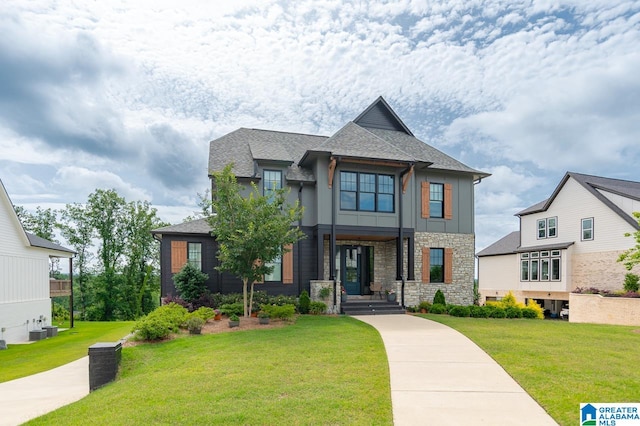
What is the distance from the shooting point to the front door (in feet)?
61.9

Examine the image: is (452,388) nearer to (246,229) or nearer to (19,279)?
(246,229)

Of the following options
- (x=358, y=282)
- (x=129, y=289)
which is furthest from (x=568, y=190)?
(x=129, y=289)

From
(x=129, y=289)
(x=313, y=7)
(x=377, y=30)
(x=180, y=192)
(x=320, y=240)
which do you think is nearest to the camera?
(x=313, y=7)

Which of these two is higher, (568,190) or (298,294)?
(568,190)

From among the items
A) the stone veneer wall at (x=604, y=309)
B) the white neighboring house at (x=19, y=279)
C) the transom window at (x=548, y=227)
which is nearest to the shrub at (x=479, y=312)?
the stone veneer wall at (x=604, y=309)

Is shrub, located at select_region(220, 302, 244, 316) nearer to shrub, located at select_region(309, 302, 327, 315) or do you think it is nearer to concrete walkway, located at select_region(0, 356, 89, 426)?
shrub, located at select_region(309, 302, 327, 315)

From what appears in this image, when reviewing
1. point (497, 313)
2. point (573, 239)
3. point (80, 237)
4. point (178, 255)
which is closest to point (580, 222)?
point (573, 239)

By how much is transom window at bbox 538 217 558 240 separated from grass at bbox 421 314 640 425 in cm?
1669

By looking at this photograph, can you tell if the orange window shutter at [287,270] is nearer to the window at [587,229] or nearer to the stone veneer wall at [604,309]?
the stone veneer wall at [604,309]

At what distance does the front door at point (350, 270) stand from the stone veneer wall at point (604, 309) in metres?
12.3

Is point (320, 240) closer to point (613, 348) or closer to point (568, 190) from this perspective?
point (613, 348)

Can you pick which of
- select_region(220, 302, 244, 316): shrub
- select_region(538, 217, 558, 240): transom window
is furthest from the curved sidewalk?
select_region(538, 217, 558, 240): transom window

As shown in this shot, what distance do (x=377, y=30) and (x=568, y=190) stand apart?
20025 mm

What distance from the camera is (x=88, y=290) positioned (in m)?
33.5
